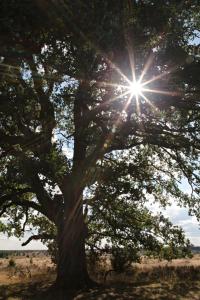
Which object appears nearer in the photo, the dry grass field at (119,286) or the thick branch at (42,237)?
the dry grass field at (119,286)

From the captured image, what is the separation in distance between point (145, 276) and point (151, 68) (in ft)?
62.2

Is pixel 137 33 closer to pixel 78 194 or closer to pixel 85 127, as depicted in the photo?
pixel 85 127

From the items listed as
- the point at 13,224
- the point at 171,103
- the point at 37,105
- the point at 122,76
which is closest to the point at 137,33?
the point at 122,76

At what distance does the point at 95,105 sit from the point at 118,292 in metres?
9.01

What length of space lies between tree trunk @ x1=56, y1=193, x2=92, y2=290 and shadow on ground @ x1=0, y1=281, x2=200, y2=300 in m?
1.17

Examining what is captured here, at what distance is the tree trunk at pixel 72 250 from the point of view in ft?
77.5

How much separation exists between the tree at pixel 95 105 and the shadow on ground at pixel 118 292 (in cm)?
157

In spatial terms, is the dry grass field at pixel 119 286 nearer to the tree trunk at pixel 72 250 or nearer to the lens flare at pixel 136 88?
the tree trunk at pixel 72 250

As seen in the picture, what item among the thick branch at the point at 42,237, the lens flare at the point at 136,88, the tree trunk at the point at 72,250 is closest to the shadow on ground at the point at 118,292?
the tree trunk at the point at 72,250

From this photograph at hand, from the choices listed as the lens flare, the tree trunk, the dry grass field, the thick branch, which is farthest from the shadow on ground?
the lens flare

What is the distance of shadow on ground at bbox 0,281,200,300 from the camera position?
19.9m

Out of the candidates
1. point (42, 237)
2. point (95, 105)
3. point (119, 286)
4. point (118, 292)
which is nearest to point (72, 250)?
point (119, 286)

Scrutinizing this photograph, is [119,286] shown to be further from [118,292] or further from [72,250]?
[72,250]

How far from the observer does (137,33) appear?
1248cm
